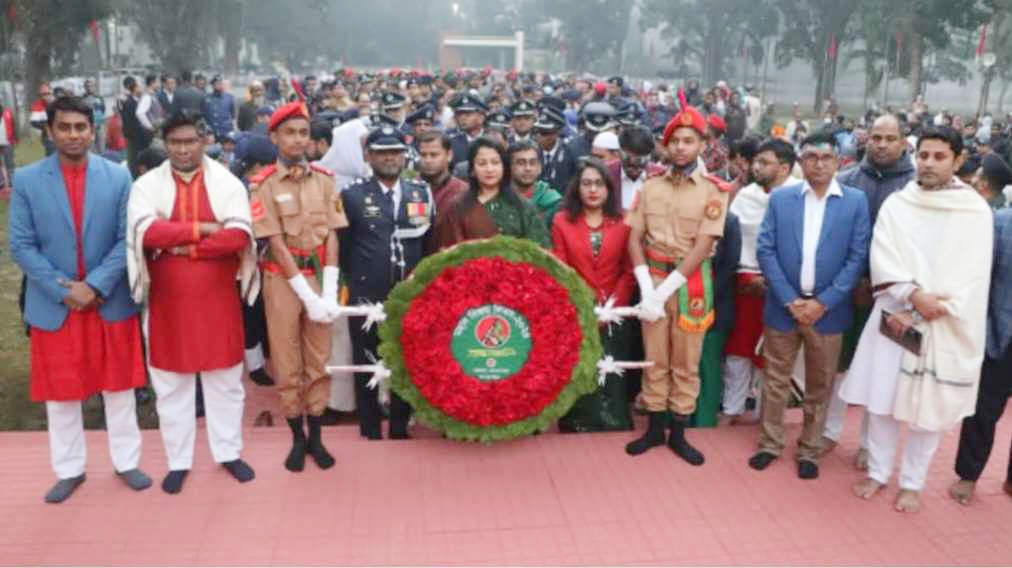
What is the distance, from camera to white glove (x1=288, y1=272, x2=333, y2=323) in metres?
4.55

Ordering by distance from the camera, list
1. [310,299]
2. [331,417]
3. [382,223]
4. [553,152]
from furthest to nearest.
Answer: [553,152], [331,417], [382,223], [310,299]

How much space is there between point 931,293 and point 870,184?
1.08 meters

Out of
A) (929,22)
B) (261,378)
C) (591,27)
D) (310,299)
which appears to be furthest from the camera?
(591,27)

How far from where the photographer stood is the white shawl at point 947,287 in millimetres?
4301

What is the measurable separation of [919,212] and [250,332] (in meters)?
4.51

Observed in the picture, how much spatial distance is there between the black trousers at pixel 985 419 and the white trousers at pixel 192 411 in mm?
3922

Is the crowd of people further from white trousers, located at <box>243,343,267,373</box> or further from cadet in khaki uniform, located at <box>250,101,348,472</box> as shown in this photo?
white trousers, located at <box>243,343,267,373</box>

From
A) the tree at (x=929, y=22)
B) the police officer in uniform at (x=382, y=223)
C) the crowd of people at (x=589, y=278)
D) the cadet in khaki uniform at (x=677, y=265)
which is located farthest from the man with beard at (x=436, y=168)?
the tree at (x=929, y=22)

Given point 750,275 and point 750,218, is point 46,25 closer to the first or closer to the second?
point 750,218

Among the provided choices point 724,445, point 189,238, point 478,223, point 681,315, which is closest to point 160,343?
point 189,238

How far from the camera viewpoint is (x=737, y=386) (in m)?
5.77

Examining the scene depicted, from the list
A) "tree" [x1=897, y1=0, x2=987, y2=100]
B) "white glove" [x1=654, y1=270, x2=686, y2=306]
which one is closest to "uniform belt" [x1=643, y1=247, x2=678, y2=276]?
"white glove" [x1=654, y1=270, x2=686, y2=306]

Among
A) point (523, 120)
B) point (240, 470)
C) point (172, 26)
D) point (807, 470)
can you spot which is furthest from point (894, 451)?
point (172, 26)

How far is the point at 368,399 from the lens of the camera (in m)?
5.37
